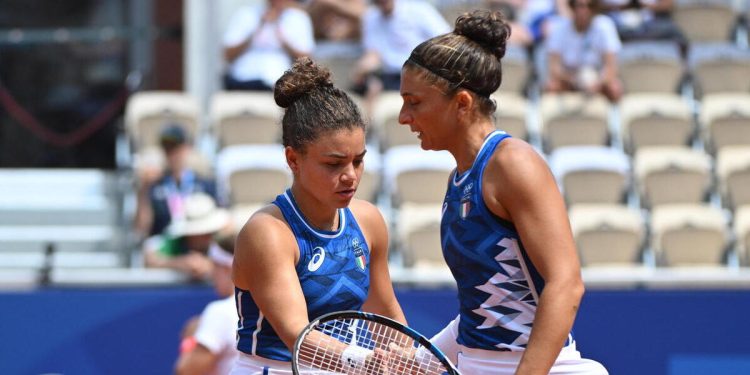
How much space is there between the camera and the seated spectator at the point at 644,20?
29.2 ft

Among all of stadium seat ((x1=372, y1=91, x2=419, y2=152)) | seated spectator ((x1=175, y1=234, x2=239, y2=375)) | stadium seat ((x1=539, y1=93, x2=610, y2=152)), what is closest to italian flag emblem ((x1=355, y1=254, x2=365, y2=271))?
seated spectator ((x1=175, y1=234, x2=239, y2=375))

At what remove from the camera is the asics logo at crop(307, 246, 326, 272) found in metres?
3.08

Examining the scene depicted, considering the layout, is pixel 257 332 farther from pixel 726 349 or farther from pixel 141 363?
pixel 726 349

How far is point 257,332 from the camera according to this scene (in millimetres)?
3139

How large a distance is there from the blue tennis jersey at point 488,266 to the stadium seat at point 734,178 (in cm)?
479

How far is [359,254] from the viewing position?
10.5ft

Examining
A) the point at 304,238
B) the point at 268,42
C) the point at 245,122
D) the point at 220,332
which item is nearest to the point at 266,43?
the point at 268,42

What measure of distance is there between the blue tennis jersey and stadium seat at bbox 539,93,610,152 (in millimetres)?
4836

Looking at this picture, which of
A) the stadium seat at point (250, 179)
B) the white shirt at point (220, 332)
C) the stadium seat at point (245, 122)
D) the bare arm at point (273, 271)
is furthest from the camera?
the stadium seat at point (245, 122)

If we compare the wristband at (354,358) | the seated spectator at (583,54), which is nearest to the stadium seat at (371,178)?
the seated spectator at (583,54)

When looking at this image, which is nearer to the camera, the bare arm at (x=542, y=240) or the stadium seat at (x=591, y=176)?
the bare arm at (x=542, y=240)

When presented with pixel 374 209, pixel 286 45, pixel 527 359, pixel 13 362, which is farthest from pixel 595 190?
pixel 527 359

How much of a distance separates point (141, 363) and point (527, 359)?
3527 millimetres

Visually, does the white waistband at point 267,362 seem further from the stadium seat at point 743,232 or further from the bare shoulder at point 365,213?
the stadium seat at point 743,232
